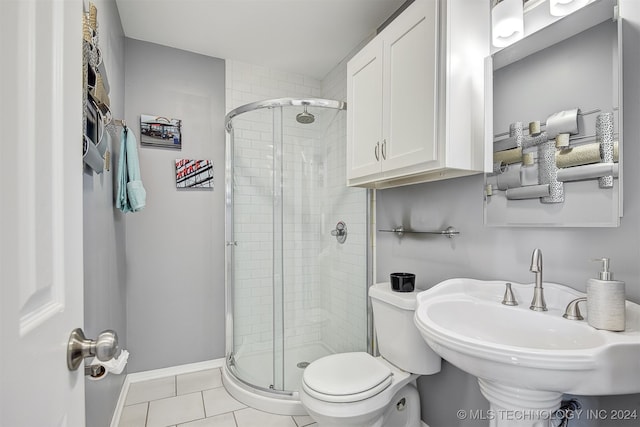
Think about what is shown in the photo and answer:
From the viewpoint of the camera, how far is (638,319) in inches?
38.0

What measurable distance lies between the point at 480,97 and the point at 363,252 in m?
1.30

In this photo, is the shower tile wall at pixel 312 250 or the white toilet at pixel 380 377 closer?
the white toilet at pixel 380 377

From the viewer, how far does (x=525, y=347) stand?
1.06 metres

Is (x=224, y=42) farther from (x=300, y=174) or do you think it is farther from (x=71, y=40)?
(x=71, y=40)

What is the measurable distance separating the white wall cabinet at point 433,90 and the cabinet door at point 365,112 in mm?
24

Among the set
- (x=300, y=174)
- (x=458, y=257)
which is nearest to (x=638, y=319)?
(x=458, y=257)

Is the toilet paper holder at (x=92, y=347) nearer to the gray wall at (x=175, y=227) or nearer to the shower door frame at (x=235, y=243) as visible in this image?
the shower door frame at (x=235, y=243)

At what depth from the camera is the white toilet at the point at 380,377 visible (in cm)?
146

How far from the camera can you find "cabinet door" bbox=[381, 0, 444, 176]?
1.43 meters

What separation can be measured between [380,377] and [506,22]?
5.56 feet

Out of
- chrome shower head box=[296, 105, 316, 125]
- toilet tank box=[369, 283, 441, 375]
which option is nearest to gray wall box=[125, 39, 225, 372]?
chrome shower head box=[296, 105, 316, 125]

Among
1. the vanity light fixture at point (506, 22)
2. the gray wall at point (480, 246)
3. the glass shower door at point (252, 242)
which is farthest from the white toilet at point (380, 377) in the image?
the vanity light fixture at point (506, 22)

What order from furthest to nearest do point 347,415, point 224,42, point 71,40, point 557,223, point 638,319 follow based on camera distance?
point 224,42 → point 347,415 → point 557,223 → point 638,319 → point 71,40

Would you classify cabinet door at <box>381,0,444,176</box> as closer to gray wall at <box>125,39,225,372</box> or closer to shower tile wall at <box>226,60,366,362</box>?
shower tile wall at <box>226,60,366,362</box>
